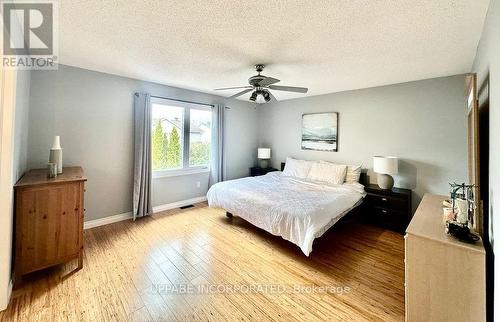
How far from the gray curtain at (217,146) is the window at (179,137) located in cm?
13

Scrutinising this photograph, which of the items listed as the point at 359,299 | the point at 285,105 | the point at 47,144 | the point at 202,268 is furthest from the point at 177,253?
the point at 285,105

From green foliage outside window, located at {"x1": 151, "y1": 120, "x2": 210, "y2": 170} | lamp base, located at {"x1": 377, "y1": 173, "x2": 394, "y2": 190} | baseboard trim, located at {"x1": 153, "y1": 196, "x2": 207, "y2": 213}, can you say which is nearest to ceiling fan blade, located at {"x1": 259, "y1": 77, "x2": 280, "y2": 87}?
green foliage outside window, located at {"x1": 151, "y1": 120, "x2": 210, "y2": 170}

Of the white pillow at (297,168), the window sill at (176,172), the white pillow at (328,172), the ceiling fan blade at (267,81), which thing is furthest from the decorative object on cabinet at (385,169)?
the window sill at (176,172)

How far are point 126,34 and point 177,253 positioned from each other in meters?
2.47

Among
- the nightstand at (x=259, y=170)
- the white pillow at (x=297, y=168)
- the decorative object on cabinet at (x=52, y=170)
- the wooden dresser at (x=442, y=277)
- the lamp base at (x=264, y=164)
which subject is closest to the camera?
the wooden dresser at (x=442, y=277)

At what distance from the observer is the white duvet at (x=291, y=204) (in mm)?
2326

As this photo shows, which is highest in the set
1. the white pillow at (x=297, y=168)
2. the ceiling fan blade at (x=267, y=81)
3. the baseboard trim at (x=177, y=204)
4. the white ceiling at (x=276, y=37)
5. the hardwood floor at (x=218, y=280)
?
the white ceiling at (x=276, y=37)

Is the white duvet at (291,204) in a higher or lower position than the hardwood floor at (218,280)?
higher

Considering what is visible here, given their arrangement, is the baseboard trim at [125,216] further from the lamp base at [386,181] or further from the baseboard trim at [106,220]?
the lamp base at [386,181]

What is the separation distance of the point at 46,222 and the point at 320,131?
4.51 metres

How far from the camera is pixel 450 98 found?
A: 119 inches

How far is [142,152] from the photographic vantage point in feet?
11.7

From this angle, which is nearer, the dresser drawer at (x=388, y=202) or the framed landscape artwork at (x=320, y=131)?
the dresser drawer at (x=388, y=202)

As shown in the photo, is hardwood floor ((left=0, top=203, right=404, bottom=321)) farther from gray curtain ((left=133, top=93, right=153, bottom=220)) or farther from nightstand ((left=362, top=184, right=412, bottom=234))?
gray curtain ((left=133, top=93, right=153, bottom=220))
